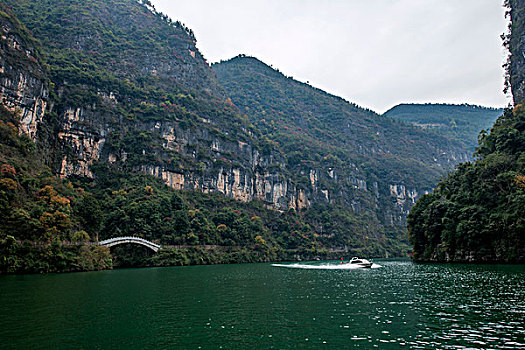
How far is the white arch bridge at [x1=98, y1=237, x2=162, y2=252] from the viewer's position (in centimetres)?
6072

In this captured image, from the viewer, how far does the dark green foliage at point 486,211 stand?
48000 mm

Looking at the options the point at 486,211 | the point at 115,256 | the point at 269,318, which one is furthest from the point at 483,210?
the point at 115,256

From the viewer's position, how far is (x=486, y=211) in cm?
Answer: 5275

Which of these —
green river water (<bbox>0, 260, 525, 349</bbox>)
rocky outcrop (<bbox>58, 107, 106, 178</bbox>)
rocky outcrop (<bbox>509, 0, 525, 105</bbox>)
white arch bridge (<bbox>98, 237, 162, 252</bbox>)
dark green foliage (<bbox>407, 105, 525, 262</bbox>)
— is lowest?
green river water (<bbox>0, 260, 525, 349</bbox>)

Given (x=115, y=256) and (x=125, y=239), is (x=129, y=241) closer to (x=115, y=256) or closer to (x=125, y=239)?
(x=125, y=239)

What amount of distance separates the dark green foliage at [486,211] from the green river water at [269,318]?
75.2 ft

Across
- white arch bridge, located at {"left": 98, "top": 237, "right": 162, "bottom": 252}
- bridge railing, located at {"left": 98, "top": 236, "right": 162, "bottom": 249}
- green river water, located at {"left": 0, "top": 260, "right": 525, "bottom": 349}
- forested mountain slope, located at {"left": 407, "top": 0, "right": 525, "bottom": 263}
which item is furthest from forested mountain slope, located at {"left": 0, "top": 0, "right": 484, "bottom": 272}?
forested mountain slope, located at {"left": 407, "top": 0, "right": 525, "bottom": 263}

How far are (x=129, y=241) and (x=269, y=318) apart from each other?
52.9 metres

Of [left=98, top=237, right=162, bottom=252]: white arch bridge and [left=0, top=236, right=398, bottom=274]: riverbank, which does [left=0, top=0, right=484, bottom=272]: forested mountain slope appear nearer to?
[left=0, top=236, right=398, bottom=274]: riverbank

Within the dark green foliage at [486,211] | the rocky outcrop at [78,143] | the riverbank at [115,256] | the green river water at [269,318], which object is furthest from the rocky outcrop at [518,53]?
the rocky outcrop at [78,143]

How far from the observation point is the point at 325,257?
117 m

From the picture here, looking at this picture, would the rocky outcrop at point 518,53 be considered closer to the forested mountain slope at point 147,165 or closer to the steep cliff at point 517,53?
the steep cliff at point 517,53

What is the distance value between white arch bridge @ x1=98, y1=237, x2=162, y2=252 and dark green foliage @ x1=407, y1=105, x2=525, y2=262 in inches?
2025

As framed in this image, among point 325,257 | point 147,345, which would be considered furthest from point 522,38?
point 147,345
